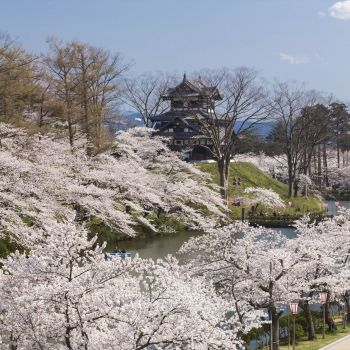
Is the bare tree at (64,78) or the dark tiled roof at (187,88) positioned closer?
the bare tree at (64,78)

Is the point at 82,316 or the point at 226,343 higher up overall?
the point at 82,316

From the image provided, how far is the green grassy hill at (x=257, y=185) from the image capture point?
165ft

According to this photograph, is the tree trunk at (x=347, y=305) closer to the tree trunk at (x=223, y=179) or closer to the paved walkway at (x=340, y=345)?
the paved walkway at (x=340, y=345)

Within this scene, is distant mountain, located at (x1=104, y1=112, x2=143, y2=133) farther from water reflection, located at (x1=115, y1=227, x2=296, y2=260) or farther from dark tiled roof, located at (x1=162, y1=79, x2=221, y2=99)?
water reflection, located at (x1=115, y1=227, x2=296, y2=260)

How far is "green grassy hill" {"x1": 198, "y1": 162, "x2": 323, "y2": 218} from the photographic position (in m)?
50.2

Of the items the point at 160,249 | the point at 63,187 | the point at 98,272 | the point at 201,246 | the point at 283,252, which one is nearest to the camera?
the point at 98,272

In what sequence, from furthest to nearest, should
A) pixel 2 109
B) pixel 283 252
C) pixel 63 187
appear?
pixel 2 109, pixel 63 187, pixel 283 252

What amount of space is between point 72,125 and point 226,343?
2704cm

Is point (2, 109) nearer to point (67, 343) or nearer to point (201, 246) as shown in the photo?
point (201, 246)

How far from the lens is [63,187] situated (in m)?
26.1

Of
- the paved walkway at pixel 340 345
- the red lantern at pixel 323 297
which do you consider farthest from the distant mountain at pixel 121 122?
the paved walkway at pixel 340 345

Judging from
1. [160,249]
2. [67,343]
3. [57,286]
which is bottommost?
[160,249]

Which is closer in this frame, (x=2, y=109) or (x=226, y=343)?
(x=226, y=343)

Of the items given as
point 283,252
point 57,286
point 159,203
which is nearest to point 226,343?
point 57,286
